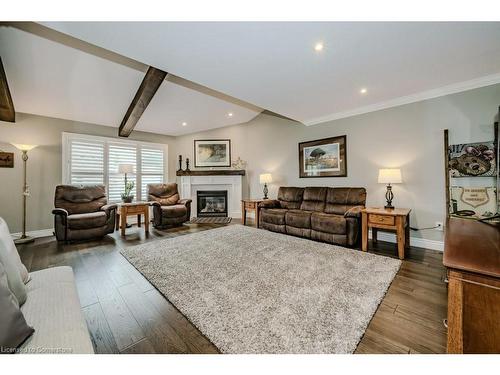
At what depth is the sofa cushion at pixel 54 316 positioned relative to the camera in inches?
31.0

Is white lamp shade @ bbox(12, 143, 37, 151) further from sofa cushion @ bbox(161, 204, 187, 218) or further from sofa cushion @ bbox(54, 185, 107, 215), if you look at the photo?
sofa cushion @ bbox(161, 204, 187, 218)

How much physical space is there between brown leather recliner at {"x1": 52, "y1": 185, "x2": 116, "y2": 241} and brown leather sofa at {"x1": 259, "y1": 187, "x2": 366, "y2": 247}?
2.91 meters

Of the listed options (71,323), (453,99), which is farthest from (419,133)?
(71,323)

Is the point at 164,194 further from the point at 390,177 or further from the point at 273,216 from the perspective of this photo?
the point at 390,177

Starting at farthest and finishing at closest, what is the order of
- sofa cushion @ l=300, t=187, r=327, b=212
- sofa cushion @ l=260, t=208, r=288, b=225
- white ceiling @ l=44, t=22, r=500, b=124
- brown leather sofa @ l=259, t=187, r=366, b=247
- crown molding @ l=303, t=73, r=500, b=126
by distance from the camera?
sofa cushion @ l=300, t=187, r=327, b=212 → sofa cushion @ l=260, t=208, r=288, b=225 → brown leather sofa @ l=259, t=187, r=366, b=247 → crown molding @ l=303, t=73, r=500, b=126 → white ceiling @ l=44, t=22, r=500, b=124

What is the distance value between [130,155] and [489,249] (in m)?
6.16

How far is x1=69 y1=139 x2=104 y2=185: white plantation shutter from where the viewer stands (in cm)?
446

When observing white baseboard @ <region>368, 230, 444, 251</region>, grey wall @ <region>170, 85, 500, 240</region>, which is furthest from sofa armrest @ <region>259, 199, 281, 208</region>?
white baseboard @ <region>368, 230, 444, 251</region>

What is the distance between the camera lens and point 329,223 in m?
3.21

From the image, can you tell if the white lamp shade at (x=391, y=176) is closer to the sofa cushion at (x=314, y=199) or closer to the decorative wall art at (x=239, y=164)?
the sofa cushion at (x=314, y=199)

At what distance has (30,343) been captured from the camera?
0.77 metres
